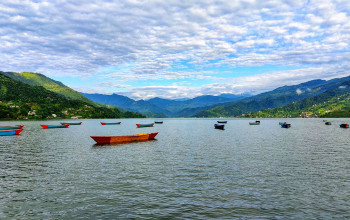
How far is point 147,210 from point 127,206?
225cm

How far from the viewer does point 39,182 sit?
31.3 metres

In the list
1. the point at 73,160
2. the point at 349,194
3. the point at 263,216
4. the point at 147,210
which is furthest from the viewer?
the point at 73,160

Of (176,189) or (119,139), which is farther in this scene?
(119,139)

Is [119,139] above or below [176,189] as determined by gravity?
above

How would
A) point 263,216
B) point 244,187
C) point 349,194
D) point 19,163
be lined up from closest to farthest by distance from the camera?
point 263,216
point 349,194
point 244,187
point 19,163

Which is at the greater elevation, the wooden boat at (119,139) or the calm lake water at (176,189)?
the wooden boat at (119,139)

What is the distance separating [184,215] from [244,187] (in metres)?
11.1

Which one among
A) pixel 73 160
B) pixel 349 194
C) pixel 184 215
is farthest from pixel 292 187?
pixel 73 160

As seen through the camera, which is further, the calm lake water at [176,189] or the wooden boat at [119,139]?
the wooden boat at [119,139]

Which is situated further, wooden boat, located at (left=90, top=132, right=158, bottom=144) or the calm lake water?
wooden boat, located at (left=90, top=132, right=158, bottom=144)

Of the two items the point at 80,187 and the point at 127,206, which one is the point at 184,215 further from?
the point at 80,187

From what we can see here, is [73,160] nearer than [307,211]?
No

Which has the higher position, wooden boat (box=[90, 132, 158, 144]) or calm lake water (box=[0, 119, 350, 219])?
wooden boat (box=[90, 132, 158, 144])

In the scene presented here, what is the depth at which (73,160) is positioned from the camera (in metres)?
47.4
